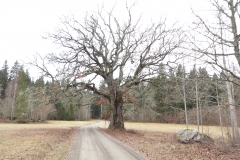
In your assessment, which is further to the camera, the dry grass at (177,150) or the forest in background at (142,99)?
the forest in background at (142,99)

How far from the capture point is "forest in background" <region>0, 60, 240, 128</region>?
11538 millimetres

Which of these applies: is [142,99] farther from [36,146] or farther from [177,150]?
[36,146]

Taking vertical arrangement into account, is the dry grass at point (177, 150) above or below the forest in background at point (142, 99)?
below

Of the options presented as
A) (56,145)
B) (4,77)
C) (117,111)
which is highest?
(4,77)

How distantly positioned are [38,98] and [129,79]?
9.92m

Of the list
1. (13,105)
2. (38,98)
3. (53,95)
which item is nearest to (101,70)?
(53,95)

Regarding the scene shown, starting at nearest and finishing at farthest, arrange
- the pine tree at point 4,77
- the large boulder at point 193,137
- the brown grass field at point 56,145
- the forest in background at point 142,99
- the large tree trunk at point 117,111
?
the brown grass field at point 56,145
the forest in background at point 142,99
the large boulder at point 193,137
the large tree trunk at point 117,111
the pine tree at point 4,77

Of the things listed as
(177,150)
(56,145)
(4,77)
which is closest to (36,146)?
(56,145)

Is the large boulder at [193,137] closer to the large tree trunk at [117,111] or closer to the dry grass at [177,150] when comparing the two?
the dry grass at [177,150]

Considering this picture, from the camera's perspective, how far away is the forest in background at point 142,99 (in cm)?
1154

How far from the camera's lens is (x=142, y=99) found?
47781mm

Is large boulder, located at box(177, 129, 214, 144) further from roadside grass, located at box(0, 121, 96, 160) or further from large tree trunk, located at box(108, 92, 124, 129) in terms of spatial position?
large tree trunk, located at box(108, 92, 124, 129)

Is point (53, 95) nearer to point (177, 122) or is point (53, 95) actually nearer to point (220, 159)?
point (220, 159)

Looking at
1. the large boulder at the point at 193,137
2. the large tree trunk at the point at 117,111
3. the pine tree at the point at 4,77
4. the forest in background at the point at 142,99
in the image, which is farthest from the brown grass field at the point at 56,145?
the pine tree at the point at 4,77
